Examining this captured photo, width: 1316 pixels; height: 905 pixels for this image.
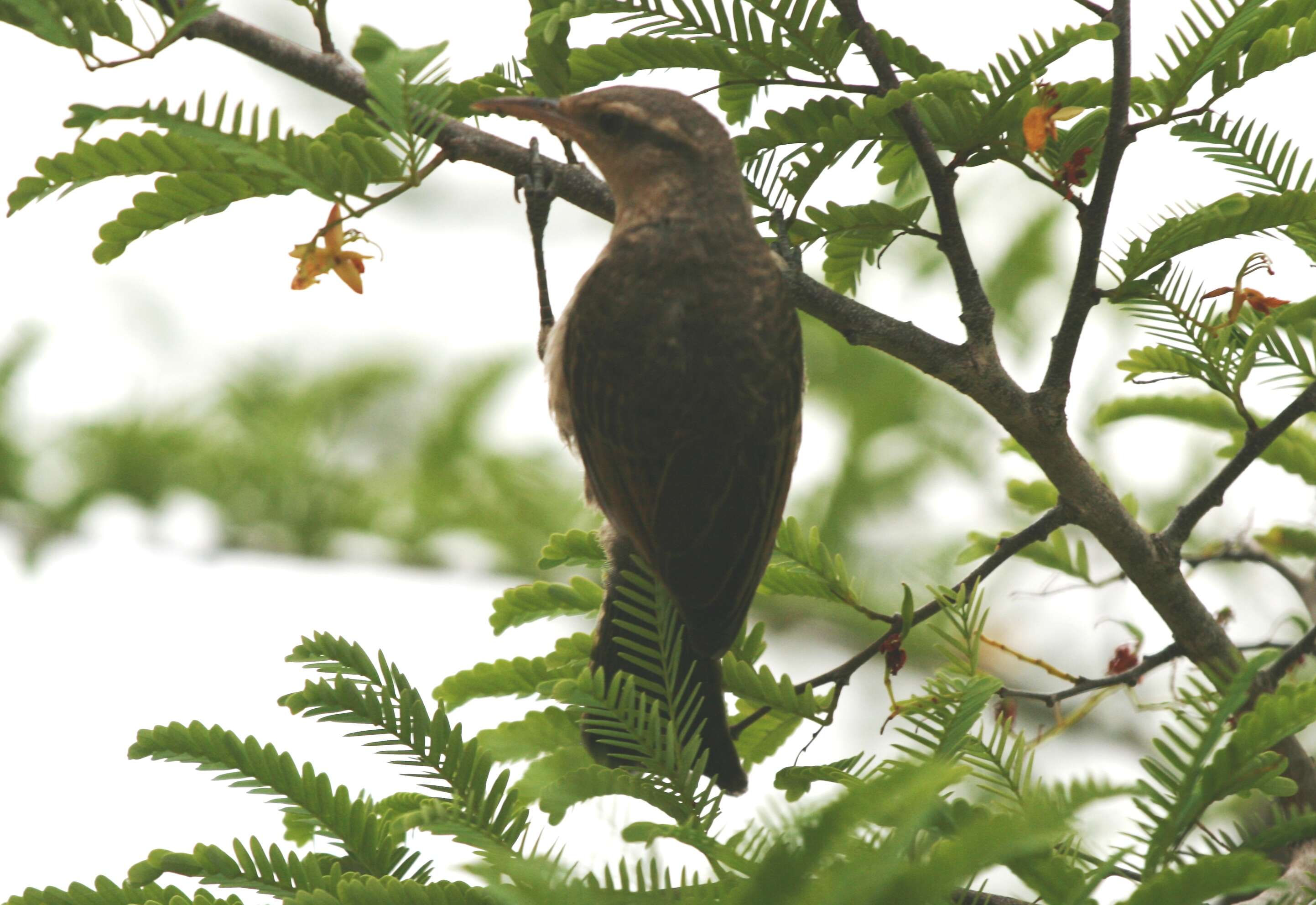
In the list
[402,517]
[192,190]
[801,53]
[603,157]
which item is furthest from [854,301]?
[402,517]

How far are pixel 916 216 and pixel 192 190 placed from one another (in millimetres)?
1441

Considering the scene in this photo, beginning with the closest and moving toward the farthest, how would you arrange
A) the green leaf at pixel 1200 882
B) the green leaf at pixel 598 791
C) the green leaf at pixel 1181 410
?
the green leaf at pixel 1200 882 < the green leaf at pixel 598 791 < the green leaf at pixel 1181 410

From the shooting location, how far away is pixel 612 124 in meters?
3.21

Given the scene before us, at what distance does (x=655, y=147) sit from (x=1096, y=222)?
1.32 m

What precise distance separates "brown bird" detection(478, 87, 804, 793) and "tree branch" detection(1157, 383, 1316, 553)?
858mm

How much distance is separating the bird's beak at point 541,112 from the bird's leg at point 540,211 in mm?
88

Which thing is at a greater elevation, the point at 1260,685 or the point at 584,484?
Result: the point at 584,484

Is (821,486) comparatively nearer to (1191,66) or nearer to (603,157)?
(603,157)

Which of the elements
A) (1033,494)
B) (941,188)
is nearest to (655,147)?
Answer: (941,188)

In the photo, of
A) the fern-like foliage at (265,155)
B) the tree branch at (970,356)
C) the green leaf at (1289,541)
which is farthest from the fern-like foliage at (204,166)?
the green leaf at (1289,541)

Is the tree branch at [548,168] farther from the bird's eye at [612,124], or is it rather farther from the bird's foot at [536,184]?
the bird's eye at [612,124]

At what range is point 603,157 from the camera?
3.22 metres

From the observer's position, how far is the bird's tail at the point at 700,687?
92.6 inches

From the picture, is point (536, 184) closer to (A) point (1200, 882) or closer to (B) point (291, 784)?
(B) point (291, 784)
